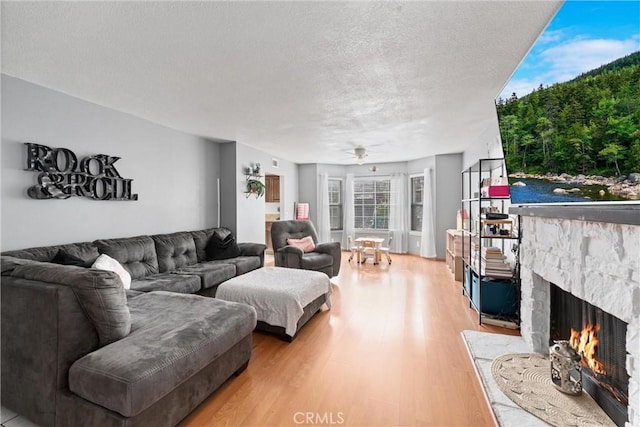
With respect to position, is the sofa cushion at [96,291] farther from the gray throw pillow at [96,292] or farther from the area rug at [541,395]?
the area rug at [541,395]

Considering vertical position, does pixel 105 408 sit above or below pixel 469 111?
below

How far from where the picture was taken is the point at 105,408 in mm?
1341

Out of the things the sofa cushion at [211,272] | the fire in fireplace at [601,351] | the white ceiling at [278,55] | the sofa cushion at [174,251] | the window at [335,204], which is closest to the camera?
the fire in fireplace at [601,351]

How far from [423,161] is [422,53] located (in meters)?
4.80

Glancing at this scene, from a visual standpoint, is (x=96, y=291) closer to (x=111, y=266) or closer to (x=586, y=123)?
(x=111, y=266)

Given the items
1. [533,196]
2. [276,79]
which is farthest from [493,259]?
[276,79]

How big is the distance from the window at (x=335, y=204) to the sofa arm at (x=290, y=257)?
3408 mm

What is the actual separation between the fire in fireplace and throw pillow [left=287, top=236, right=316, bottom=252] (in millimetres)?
3312

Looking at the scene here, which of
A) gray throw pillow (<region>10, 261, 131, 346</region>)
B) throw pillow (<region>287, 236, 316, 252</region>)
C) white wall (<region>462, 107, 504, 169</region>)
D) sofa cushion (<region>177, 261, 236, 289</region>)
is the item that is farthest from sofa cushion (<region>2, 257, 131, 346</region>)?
white wall (<region>462, 107, 504, 169</region>)

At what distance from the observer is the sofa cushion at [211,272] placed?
10.5 ft

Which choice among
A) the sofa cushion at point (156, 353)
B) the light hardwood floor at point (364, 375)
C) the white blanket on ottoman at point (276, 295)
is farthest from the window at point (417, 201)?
the sofa cushion at point (156, 353)

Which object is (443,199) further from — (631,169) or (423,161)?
(631,169)

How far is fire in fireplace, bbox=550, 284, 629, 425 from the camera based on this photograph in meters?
1.41

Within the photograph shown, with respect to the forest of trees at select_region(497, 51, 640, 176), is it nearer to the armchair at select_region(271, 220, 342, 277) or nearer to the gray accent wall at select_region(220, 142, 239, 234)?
the armchair at select_region(271, 220, 342, 277)
